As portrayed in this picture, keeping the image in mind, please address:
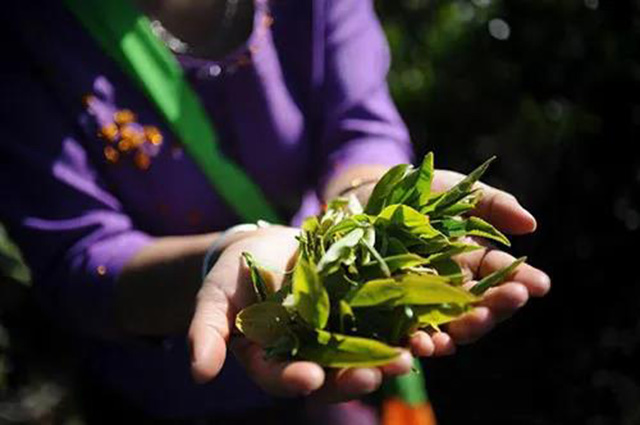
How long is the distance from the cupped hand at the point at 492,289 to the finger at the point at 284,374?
0.43 ft

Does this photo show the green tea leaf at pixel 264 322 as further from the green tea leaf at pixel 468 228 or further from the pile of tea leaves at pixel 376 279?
the green tea leaf at pixel 468 228

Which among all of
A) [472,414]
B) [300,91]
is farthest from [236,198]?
[472,414]

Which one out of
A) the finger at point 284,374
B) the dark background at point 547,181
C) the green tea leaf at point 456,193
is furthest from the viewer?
the dark background at point 547,181

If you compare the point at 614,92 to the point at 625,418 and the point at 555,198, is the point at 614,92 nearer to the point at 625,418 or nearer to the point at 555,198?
the point at 555,198

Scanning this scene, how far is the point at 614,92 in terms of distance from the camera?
2.21 meters

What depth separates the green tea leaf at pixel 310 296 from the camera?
115cm

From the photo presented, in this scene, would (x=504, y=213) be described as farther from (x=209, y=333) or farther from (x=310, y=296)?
(x=209, y=333)

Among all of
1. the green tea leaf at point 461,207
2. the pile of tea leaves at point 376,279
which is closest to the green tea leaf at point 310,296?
the pile of tea leaves at point 376,279

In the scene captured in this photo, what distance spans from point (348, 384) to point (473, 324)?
0.52ft

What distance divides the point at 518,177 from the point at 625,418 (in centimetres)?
51

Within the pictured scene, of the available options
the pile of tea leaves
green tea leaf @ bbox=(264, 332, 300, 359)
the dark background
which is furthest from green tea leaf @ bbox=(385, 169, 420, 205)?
the dark background

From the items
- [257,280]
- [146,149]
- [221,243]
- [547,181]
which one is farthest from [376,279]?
[547,181]

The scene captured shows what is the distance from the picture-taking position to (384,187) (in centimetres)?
133

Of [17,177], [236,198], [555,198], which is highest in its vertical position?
[17,177]
